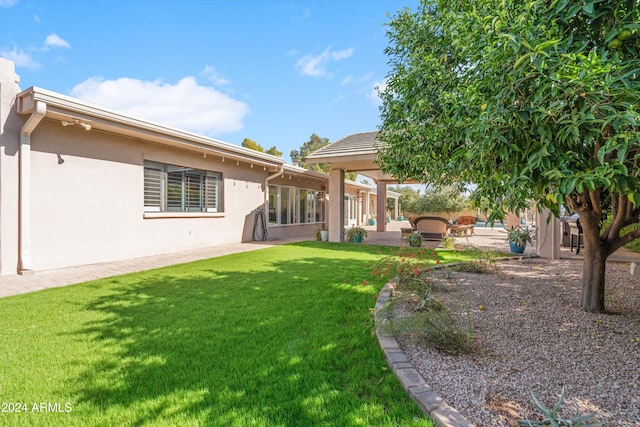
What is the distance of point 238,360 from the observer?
3121 millimetres

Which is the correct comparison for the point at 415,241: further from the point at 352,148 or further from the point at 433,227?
the point at 352,148

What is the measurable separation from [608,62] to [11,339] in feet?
20.8

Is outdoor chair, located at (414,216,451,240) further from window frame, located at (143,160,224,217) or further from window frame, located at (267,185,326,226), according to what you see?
window frame, located at (143,160,224,217)

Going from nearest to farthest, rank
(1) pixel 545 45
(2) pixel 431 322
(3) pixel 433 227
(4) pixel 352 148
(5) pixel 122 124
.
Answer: (1) pixel 545 45, (2) pixel 431 322, (5) pixel 122 124, (4) pixel 352 148, (3) pixel 433 227

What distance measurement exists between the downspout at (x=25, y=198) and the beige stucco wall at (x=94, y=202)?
18cm

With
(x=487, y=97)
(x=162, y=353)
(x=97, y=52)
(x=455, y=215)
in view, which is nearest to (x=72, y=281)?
(x=162, y=353)

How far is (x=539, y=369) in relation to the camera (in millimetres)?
2877

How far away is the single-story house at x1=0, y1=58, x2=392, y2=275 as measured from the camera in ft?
22.5

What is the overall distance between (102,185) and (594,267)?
1084 centimetres

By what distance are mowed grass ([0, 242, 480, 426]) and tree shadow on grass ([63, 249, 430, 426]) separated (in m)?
0.01

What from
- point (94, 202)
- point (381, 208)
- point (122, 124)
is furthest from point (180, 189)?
point (381, 208)

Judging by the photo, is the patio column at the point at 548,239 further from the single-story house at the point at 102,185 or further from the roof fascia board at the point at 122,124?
the roof fascia board at the point at 122,124

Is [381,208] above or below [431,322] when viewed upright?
above

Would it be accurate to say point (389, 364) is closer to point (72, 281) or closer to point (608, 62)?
point (608, 62)
